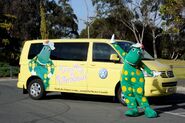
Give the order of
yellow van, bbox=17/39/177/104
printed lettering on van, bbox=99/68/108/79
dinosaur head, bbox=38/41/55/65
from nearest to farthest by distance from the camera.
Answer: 1. yellow van, bbox=17/39/177/104
2. printed lettering on van, bbox=99/68/108/79
3. dinosaur head, bbox=38/41/55/65

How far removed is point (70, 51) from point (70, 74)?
2.45 ft

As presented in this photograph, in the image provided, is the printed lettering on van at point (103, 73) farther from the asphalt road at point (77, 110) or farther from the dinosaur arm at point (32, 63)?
the dinosaur arm at point (32, 63)

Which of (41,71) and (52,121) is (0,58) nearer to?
(41,71)

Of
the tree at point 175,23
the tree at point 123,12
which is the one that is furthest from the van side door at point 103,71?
the tree at point 123,12

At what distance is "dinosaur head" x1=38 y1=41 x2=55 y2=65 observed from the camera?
15062 millimetres

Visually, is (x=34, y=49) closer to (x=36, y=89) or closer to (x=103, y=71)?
(x=36, y=89)

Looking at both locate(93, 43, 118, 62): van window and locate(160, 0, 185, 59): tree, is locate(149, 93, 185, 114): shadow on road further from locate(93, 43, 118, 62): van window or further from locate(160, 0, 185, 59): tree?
locate(160, 0, 185, 59): tree

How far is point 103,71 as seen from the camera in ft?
45.4

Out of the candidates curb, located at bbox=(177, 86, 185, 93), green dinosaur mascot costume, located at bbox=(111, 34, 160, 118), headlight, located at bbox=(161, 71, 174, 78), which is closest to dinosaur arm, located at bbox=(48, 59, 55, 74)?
headlight, located at bbox=(161, 71, 174, 78)

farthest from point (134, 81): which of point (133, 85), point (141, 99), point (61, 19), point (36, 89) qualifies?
point (61, 19)

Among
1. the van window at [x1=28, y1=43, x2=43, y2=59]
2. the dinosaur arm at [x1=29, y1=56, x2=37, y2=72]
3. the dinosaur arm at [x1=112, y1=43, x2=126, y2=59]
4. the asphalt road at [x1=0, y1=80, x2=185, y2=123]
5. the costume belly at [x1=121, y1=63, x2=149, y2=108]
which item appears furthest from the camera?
the van window at [x1=28, y1=43, x2=43, y2=59]

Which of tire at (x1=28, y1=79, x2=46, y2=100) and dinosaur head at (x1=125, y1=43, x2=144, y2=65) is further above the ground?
dinosaur head at (x1=125, y1=43, x2=144, y2=65)

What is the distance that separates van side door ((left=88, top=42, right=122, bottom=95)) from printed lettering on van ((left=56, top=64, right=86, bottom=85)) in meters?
0.29

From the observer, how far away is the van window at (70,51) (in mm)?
14469
